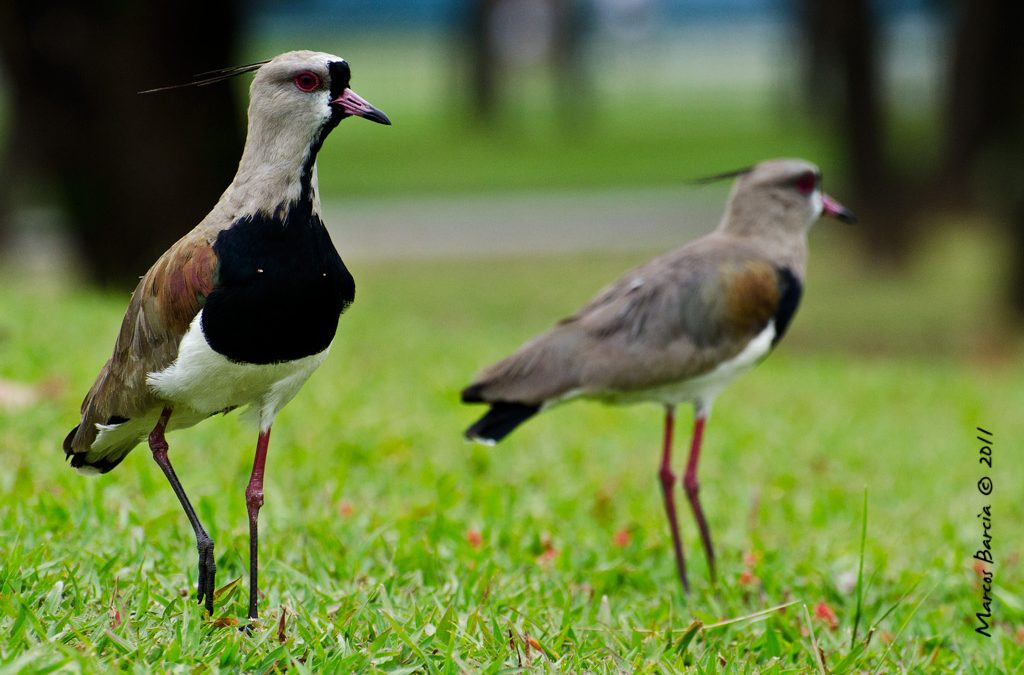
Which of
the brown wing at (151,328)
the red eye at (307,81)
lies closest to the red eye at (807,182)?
the red eye at (307,81)

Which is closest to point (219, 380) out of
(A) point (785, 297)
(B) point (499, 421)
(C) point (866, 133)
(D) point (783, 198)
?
(B) point (499, 421)

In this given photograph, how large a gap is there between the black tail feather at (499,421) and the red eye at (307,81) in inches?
60.7

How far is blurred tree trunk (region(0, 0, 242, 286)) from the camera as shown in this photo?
999 centimetres

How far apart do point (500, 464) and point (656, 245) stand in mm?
12448

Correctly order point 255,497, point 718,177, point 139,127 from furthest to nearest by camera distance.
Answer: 1. point 139,127
2. point 718,177
3. point 255,497

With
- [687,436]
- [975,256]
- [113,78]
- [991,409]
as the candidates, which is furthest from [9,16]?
[975,256]

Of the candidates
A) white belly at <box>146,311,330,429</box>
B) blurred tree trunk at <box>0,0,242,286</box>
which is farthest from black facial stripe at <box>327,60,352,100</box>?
blurred tree trunk at <box>0,0,242,286</box>

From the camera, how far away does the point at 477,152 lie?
2989 cm

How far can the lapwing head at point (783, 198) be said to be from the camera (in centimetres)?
489

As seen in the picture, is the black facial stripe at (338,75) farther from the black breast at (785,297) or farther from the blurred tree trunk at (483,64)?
the blurred tree trunk at (483,64)

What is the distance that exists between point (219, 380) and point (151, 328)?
0.24 m

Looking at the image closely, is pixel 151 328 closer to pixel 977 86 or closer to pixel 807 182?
pixel 807 182

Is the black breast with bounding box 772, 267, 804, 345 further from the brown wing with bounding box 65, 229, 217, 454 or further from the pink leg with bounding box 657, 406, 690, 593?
the brown wing with bounding box 65, 229, 217, 454

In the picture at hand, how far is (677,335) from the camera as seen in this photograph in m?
4.61
